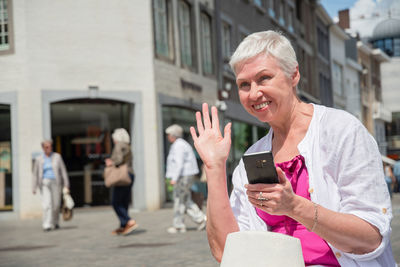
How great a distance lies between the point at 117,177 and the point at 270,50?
849cm

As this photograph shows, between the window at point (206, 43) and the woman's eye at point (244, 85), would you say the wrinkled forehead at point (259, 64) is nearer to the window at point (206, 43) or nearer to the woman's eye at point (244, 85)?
the woman's eye at point (244, 85)

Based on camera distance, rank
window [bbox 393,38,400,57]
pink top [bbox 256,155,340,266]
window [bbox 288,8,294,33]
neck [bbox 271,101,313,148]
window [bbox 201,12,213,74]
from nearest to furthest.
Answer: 1. pink top [bbox 256,155,340,266]
2. neck [bbox 271,101,313,148]
3. window [bbox 201,12,213,74]
4. window [bbox 288,8,294,33]
5. window [bbox 393,38,400,57]

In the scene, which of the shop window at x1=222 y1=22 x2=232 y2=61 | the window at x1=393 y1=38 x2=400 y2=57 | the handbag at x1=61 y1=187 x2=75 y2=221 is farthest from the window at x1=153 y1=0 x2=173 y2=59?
the window at x1=393 y1=38 x2=400 y2=57

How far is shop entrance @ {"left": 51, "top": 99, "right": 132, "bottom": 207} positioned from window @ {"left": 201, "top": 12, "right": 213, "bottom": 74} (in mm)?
4659

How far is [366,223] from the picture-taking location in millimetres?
2316

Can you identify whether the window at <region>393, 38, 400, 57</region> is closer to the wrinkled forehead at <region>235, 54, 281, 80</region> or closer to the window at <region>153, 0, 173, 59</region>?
the window at <region>153, 0, 173, 59</region>

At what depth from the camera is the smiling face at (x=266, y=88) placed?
8.51 feet

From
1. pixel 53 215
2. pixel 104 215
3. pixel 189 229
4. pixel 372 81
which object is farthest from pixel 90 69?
pixel 372 81

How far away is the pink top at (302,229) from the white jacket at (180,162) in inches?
337

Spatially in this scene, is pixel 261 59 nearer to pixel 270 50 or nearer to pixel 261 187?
pixel 270 50

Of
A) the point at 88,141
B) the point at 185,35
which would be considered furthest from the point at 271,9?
the point at 88,141

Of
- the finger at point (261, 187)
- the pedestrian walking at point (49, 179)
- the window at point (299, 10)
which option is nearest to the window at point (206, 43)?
the pedestrian walking at point (49, 179)

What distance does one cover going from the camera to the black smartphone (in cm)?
214

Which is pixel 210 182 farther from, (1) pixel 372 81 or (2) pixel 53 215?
(1) pixel 372 81
